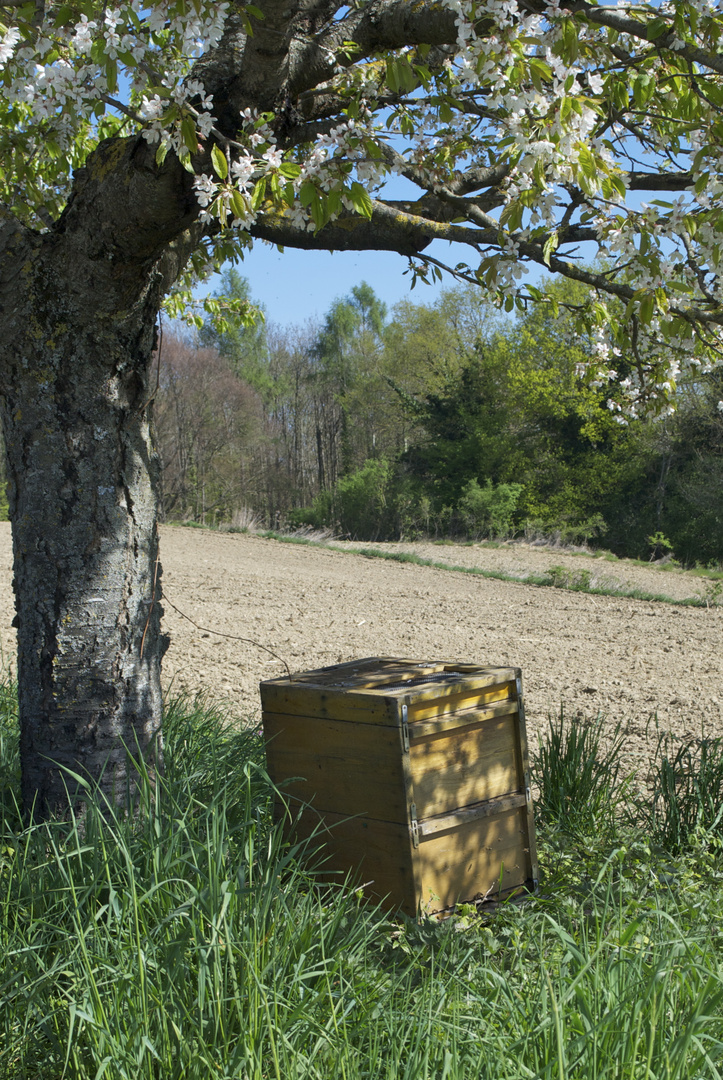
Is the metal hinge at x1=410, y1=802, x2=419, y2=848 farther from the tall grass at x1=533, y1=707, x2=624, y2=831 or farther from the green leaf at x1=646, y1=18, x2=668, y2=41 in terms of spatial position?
the green leaf at x1=646, y1=18, x2=668, y2=41

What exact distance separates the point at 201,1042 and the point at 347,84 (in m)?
3.45

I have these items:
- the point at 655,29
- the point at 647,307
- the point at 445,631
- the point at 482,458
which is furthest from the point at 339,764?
the point at 482,458

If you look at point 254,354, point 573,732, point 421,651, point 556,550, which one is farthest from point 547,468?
point 573,732

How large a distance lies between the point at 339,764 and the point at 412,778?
0.29m

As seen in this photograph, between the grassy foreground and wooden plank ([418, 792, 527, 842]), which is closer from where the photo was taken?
the grassy foreground

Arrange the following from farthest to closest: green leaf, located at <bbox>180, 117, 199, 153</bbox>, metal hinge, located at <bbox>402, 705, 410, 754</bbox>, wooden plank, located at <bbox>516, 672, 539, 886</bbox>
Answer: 1. wooden plank, located at <bbox>516, 672, 539, 886</bbox>
2. metal hinge, located at <bbox>402, 705, 410, 754</bbox>
3. green leaf, located at <bbox>180, 117, 199, 153</bbox>

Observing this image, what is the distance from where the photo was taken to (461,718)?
9.50ft

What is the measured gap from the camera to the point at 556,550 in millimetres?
19781

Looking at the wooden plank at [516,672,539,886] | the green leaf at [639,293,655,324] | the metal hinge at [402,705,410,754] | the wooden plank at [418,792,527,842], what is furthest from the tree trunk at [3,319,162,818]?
the green leaf at [639,293,655,324]

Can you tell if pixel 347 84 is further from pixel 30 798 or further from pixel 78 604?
pixel 30 798

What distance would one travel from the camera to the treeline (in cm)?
2512

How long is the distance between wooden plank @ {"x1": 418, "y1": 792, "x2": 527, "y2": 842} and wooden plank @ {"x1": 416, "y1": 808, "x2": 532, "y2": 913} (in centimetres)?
3

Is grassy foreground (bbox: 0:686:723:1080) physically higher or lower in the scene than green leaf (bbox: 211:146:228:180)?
lower

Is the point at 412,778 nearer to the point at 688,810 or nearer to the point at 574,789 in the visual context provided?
the point at 574,789
